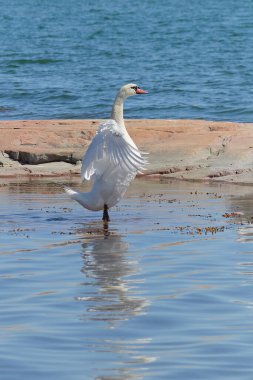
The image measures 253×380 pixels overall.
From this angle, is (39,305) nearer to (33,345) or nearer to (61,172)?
(33,345)

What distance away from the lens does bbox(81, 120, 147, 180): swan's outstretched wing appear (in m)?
12.3

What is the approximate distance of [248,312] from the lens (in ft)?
25.8

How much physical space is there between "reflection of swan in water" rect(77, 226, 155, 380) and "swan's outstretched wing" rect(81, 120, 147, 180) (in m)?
1.31

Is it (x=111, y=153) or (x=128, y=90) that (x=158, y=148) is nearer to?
(x=128, y=90)

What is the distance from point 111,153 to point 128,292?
162 inches

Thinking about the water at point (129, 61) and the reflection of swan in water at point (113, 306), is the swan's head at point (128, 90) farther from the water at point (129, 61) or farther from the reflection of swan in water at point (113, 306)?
the water at point (129, 61)

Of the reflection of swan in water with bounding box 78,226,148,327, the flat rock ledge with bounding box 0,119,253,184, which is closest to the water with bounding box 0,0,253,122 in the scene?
the flat rock ledge with bounding box 0,119,253,184

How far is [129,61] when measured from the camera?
39781mm

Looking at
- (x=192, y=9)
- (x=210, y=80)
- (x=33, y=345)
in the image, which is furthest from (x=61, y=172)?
(x=192, y=9)

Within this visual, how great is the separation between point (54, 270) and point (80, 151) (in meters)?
9.16

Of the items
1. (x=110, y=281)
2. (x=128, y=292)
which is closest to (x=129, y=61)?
(x=110, y=281)

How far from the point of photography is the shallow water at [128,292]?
21.9 ft

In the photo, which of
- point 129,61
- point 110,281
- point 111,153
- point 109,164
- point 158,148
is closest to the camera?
point 110,281

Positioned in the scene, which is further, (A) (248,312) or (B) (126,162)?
(B) (126,162)
